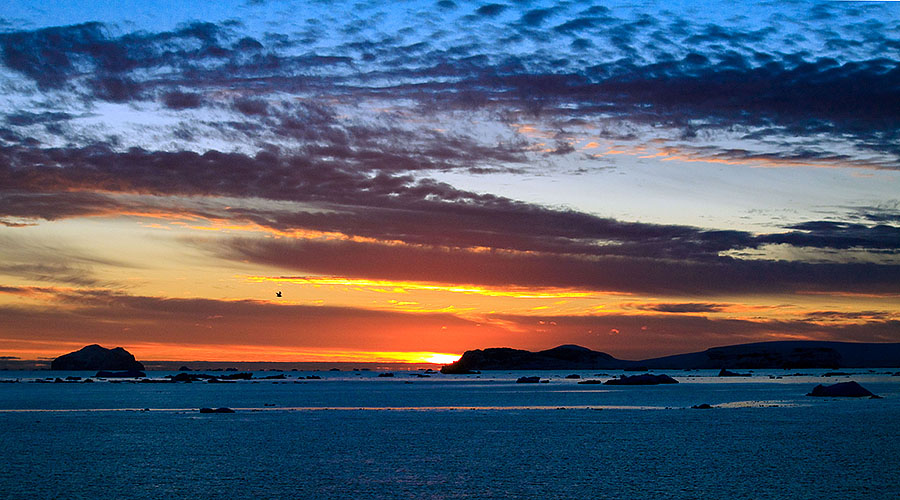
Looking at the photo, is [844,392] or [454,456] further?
[844,392]

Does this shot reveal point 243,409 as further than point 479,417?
Yes

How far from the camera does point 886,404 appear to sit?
78.2m

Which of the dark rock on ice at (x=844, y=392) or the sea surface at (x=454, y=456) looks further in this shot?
the dark rock on ice at (x=844, y=392)

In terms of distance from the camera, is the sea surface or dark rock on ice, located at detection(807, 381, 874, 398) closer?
the sea surface

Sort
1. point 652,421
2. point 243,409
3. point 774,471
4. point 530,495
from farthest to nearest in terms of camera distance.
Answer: point 243,409, point 652,421, point 774,471, point 530,495

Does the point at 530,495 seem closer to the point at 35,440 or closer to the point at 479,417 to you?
the point at 35,440

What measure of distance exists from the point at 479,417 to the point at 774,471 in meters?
33.7

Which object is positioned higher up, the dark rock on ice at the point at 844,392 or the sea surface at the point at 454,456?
the dark rock on ice at the point at 844,392

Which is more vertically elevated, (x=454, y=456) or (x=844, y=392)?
(x=844, y=392)

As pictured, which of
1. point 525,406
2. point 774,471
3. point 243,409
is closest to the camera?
point 774,471

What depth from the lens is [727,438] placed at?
153ft

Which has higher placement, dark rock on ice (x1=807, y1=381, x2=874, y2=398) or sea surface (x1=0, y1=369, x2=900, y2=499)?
dark rock on ice (x1=807, y1=381, x2=874, y2=398)

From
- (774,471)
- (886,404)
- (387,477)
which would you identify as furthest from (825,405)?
(387,477)

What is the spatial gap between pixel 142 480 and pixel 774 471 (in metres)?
25.1
